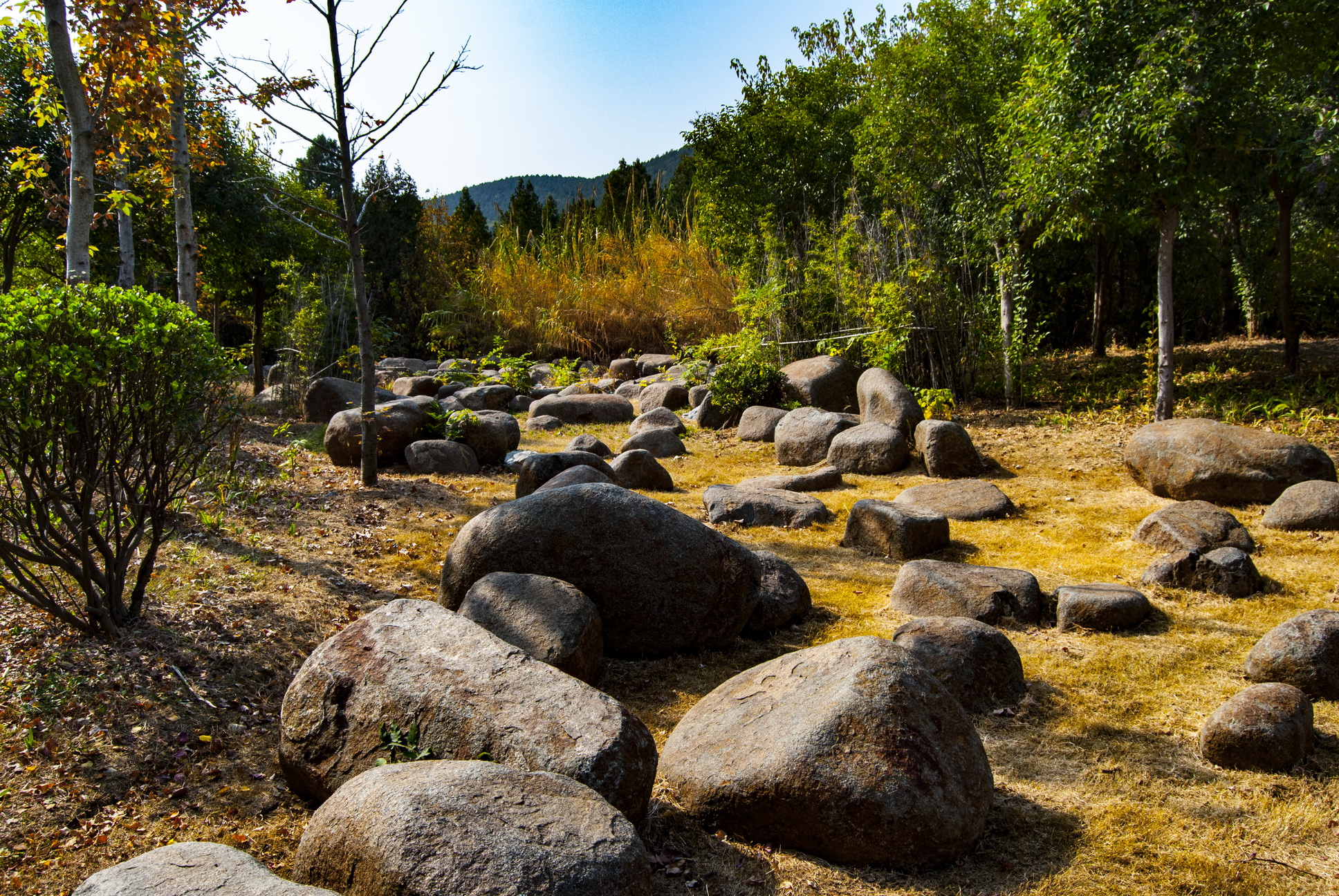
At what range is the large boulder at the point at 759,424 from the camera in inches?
430

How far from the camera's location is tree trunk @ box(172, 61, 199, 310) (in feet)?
26.0

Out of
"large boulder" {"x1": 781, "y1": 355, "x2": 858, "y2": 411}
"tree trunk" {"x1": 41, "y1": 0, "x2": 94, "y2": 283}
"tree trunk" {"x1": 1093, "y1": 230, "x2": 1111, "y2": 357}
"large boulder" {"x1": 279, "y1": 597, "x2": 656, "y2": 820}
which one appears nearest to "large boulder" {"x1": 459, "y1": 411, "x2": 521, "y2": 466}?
"tree trunk" {"x1": 41, "y1": 0, "x2": 94, "y2": 283}

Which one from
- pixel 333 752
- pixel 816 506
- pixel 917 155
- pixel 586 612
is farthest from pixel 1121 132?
pixel 333 752

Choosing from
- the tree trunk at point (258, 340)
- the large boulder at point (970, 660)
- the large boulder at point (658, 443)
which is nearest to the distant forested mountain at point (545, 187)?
the tree trunk at point (258, 340)

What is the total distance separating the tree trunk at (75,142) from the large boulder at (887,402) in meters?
7.61

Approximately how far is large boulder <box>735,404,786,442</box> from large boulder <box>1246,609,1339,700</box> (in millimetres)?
6855

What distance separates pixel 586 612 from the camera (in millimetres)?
4199

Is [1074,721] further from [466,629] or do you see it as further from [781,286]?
[781,286]

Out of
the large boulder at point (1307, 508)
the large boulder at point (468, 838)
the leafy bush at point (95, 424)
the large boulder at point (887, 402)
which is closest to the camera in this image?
the large boulder at point (468, 838)

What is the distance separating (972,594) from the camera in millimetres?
5082

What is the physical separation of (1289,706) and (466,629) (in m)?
3.40

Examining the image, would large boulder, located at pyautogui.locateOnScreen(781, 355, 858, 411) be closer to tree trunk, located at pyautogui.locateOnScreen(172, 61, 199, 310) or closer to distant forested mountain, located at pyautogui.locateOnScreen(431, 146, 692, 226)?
tree trunk, located at pyautogui.locateOnScreen(172, 61, 199, 310)

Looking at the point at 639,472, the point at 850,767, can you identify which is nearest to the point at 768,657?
the point at 850,767

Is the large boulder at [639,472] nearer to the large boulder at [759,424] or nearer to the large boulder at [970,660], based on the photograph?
the large boulder at [759,424]
